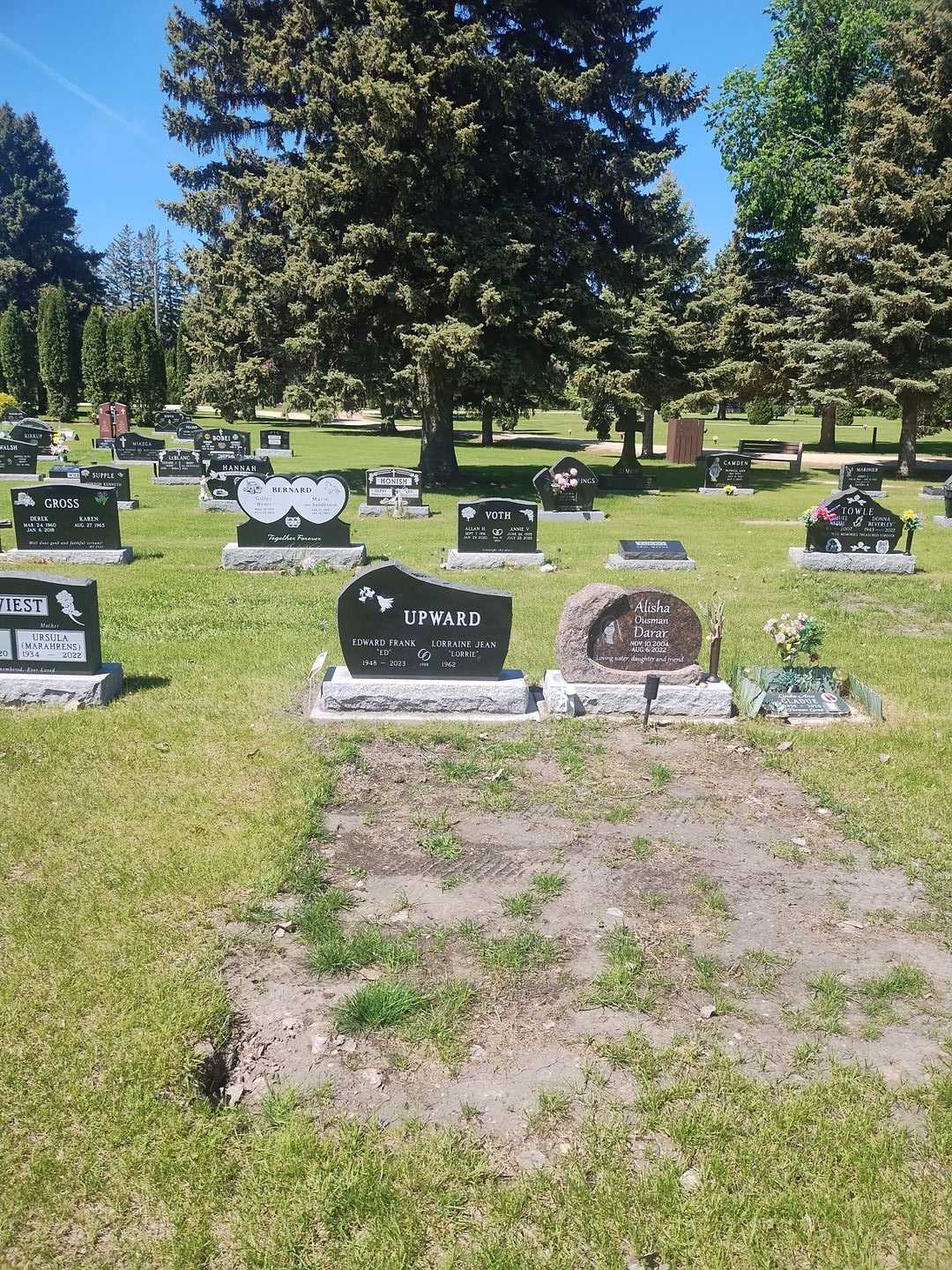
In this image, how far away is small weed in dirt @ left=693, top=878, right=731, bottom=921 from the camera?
527cm

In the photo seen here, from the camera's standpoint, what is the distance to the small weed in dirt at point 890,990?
175 inches

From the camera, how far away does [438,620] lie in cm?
827

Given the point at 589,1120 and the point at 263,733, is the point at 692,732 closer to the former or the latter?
the point at 263,733

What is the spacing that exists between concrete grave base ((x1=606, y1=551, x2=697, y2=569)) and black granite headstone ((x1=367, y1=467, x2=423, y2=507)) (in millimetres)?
6849

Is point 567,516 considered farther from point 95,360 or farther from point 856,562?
point 95,360

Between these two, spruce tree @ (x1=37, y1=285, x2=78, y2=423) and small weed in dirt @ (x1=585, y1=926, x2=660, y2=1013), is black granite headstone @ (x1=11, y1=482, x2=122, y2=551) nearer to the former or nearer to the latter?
small weed in dirt @ (x1=585, y1=926, x2=660, y2=1013)

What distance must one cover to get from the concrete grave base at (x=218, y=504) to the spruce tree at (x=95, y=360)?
30.9m

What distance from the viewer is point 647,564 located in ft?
48.5

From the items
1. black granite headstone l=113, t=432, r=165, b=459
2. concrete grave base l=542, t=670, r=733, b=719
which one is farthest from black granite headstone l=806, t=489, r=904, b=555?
black granite headstone l=113, t=432, r=165, b=459

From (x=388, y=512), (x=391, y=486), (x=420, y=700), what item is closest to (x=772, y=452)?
(x=391, y=486)

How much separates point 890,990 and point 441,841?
106 inches

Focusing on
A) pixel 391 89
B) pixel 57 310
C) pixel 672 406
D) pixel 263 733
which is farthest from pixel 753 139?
pixel 263 733

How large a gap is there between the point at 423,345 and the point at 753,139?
24.3m

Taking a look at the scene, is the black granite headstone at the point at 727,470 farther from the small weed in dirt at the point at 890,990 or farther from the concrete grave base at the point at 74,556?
the small weed in dirt at the point at 890,990
